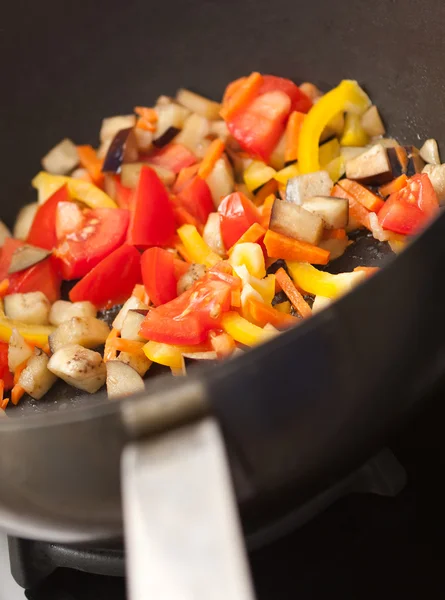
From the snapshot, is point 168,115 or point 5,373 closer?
point 5,373

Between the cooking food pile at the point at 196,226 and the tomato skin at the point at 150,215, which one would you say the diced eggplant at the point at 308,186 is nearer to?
the cooking food pile at the point at 196,226

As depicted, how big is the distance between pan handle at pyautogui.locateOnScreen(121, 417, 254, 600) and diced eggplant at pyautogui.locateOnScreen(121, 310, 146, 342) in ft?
2.31

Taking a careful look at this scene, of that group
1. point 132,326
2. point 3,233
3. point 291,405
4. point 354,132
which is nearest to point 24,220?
point 3,233

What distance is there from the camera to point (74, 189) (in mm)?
1775

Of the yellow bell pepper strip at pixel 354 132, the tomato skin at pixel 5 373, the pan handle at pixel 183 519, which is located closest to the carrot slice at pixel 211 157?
the yellow bell pepper strip at pixel 354 132

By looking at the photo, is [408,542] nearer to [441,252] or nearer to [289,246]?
[441,252]

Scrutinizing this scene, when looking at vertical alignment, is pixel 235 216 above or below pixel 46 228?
above

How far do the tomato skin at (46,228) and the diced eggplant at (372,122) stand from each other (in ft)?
2.65

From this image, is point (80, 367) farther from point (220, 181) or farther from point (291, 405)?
point (291, 405)

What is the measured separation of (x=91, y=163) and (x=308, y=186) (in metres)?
0.62

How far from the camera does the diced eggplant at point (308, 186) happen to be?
1.54 meters

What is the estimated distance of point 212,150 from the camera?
1.71 meters

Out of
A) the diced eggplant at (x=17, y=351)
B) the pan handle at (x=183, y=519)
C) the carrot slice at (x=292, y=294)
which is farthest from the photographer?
the diced eggplant at (x=17, y=351)

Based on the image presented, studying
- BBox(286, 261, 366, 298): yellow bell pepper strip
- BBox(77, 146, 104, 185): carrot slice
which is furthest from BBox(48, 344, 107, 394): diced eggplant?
BBox(77, 146, 104, 185): carrot slice
